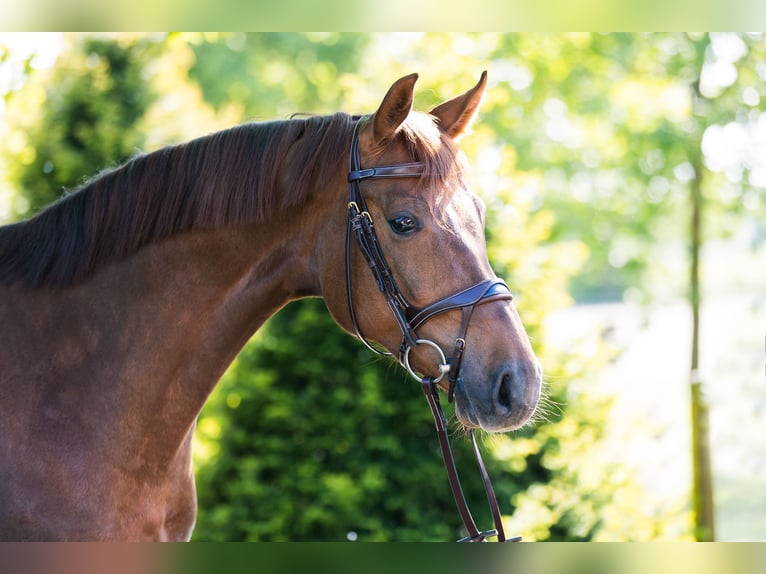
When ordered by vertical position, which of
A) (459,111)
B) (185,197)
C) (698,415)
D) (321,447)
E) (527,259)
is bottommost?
(321,447)

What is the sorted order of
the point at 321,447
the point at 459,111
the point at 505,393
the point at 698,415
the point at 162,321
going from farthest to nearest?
the point at 698,415 < the point at 321,447 < the point at 459,111 < the point at 162,321 < the point at 505,393

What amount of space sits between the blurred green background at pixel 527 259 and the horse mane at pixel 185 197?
1.22m

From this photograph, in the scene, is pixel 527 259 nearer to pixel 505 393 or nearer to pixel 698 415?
pixel 505 393

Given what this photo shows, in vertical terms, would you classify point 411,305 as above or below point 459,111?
below

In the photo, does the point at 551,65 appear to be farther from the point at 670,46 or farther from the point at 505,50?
the point at 670,46

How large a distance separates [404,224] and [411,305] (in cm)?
28

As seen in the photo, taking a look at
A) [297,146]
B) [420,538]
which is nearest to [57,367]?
[297,146]

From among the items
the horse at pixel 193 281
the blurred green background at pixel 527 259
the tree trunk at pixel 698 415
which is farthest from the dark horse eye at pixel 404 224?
the tree trunk at pixel 698 415

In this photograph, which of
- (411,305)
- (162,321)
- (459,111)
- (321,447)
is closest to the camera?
(411,305)

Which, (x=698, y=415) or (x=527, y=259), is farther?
(x=698, y=415)

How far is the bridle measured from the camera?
2.40 m

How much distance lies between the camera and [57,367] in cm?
256

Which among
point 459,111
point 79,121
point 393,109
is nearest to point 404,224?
point 393,109

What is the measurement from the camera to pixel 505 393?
7.65 ft
